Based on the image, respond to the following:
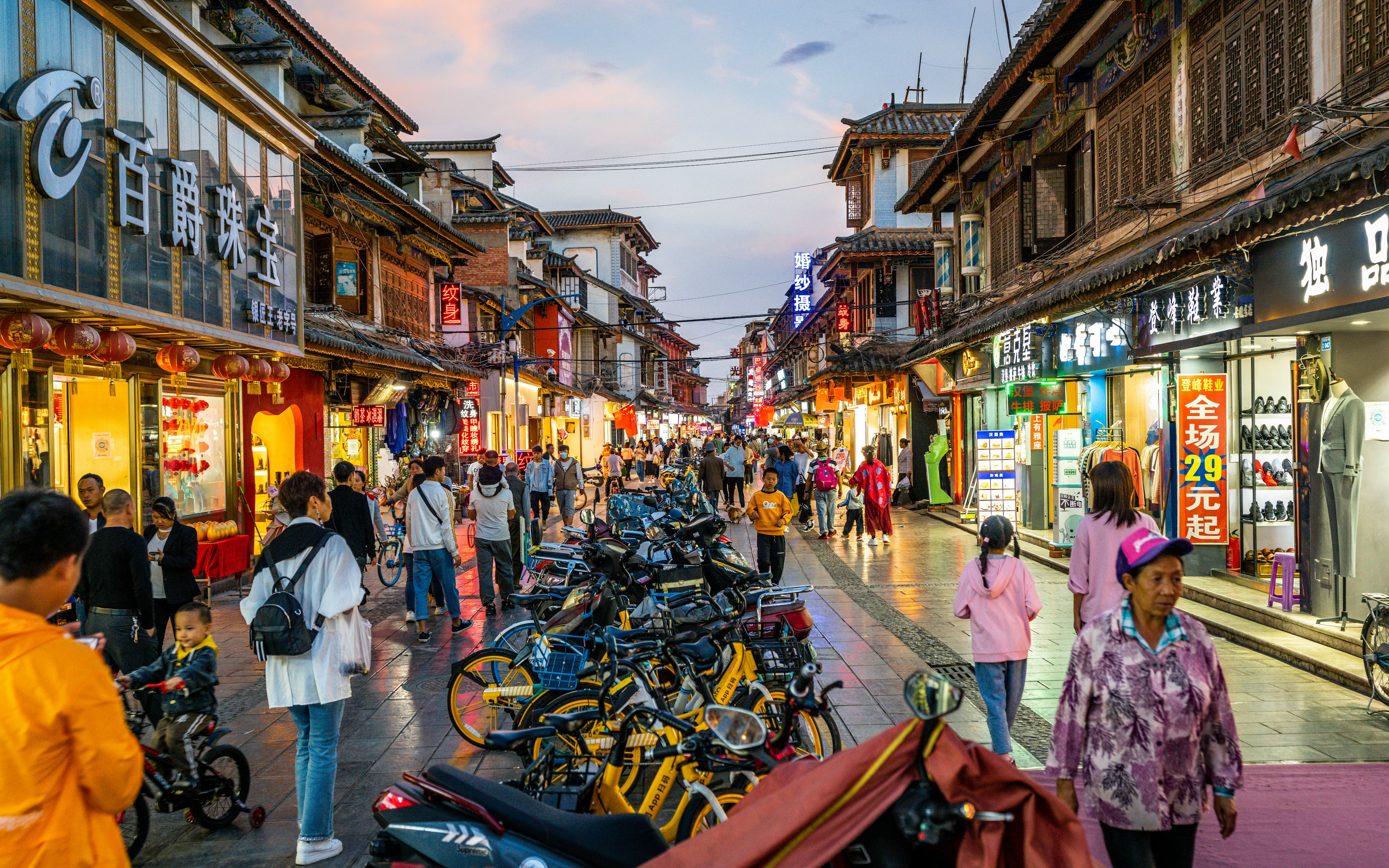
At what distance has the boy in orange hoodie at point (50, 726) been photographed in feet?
7.67

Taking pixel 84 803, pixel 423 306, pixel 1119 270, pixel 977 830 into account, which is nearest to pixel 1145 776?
pixel 977 830

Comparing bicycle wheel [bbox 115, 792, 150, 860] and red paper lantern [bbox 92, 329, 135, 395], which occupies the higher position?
red paper lantern [bbox 92, 329, 135, 395]

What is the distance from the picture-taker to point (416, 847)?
311 centimetres

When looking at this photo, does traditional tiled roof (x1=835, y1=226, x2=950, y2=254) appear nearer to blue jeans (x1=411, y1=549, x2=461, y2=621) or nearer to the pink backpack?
the pink backpack

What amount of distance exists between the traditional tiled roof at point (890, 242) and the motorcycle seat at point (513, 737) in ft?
92.1

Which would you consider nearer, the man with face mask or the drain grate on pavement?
the drain grate on pavement

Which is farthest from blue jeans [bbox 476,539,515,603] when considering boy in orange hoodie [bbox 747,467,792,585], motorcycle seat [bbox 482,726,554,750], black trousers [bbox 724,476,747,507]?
black trousers [bbox 724,476,747,507]

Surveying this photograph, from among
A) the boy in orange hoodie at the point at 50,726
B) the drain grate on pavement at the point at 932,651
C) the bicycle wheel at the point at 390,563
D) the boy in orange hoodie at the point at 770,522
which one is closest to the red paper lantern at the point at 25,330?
the bicycle wheel at the point at 390,563

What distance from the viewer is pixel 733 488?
2641 centimetres

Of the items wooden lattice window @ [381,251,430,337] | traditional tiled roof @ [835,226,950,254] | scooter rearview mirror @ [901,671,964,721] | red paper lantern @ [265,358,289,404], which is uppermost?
traditional tiled roof @ [835,226,950,254]

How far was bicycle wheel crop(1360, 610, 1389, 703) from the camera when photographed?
673 centimetres

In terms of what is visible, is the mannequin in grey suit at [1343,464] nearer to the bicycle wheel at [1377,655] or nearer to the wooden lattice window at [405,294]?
the bicycle wheel at [1377,655]

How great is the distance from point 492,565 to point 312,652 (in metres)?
6.79

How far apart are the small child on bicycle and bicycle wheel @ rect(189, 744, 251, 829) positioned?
0.27 feet
